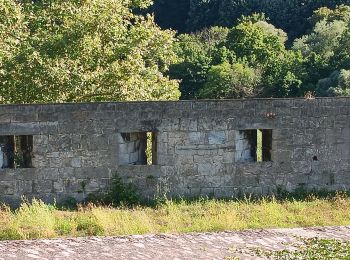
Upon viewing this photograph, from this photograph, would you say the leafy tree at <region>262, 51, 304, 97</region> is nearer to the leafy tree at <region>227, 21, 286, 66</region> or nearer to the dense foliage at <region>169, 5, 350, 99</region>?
the dense foliage at <region>169, 5, 350, 99</region>

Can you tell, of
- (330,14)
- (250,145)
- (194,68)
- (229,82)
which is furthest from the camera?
(330,14)

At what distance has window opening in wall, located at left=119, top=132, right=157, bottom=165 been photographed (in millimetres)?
12352

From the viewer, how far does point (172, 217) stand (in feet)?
35.4

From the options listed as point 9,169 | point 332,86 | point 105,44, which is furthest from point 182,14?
point 9,169

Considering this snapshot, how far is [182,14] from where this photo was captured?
3524 inches

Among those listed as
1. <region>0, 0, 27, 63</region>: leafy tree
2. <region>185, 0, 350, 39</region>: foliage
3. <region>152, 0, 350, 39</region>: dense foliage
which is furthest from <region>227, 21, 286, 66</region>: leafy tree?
<region>0, 0, 27, 63</region>: leafy tree

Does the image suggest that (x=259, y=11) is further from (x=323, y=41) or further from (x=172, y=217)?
(x=172, y=217)

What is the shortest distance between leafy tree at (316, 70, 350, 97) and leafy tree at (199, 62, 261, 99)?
6094 millimetres

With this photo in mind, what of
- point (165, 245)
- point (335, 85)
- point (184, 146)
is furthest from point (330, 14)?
point (165, 245)

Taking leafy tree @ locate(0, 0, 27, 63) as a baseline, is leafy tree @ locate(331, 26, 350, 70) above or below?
above

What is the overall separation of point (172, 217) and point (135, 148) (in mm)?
2369

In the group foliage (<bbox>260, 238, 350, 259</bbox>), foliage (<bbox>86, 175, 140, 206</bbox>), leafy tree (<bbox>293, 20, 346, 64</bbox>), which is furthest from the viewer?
leafy tree (<bbox>293, 20, 346, 64</bbox>)

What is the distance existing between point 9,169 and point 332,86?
121 ft

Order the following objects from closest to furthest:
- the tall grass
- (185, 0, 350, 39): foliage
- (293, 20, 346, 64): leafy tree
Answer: the tall grass, (293, 20, 346, 64): leafy tree, (185, 0, 350, 39): foliage
